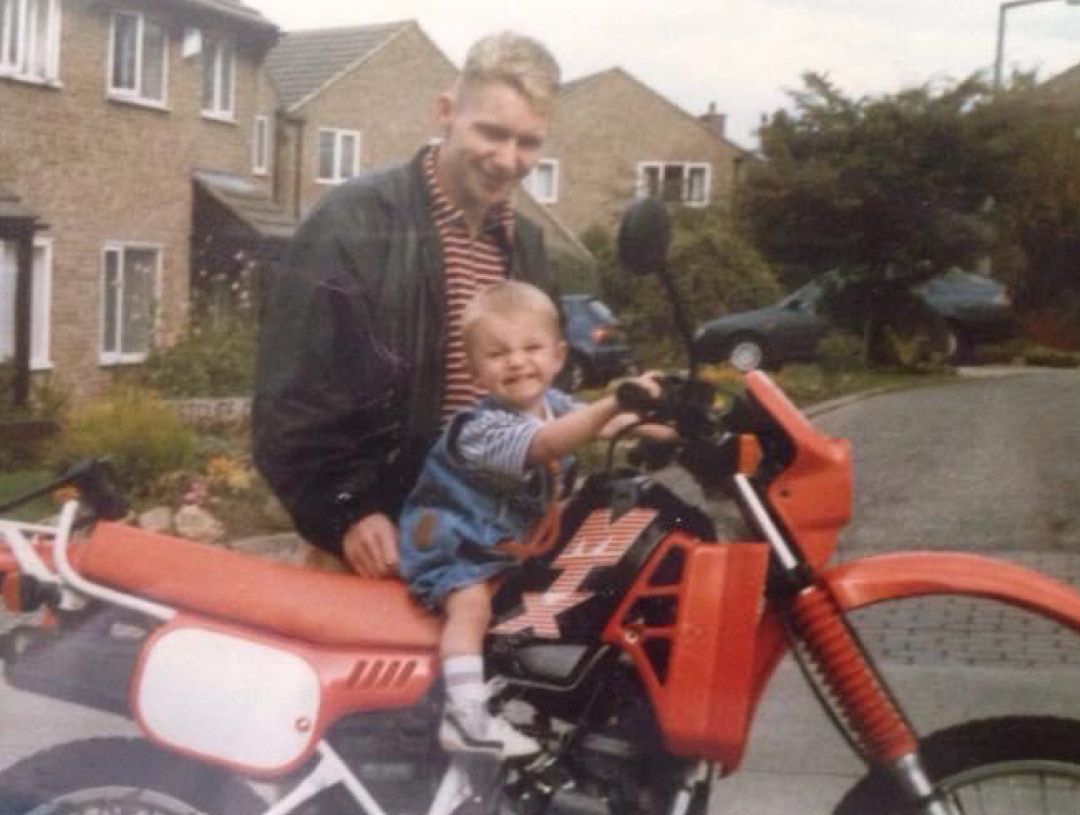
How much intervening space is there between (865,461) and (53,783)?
106 centimetres

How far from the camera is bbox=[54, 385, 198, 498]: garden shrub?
2.13 metres

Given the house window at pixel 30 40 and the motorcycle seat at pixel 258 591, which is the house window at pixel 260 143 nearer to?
the house window at pixel 30 40

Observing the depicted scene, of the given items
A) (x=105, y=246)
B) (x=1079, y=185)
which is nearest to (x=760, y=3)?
(x=1079, y=185)

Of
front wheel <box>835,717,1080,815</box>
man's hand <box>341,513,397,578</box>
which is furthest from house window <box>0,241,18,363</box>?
front wheel <box>835,717,1080,815</box>

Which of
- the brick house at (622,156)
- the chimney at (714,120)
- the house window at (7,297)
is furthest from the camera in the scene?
the chimney at (714,120)

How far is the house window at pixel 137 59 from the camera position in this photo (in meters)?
2.00

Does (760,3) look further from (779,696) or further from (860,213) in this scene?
(779,696)

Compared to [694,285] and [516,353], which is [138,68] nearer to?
[516,353]

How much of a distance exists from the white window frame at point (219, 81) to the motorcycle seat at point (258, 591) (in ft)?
1.59

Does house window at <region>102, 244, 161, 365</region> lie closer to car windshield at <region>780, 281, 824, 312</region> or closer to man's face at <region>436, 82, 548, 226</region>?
man's face at <region>436, 82, 548, 226</region>

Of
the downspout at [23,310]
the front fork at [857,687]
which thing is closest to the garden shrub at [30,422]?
the downspout at [23,310]

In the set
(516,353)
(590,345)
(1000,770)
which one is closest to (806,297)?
(590,345)

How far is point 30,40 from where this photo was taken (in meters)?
2.11

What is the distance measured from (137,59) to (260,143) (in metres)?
0.16
